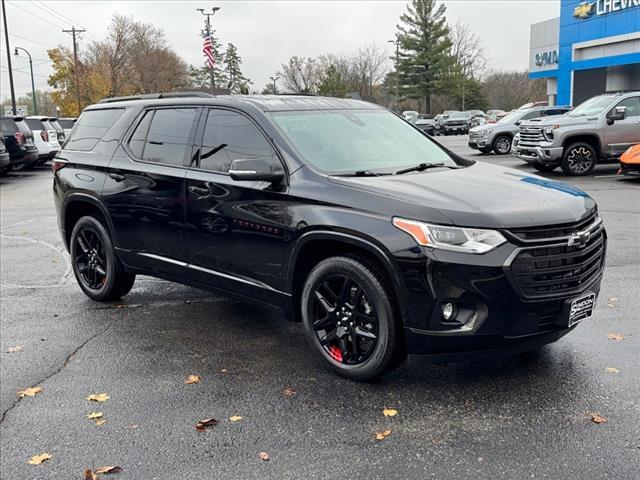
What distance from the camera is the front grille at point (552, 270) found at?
359cm

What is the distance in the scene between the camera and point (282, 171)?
4391mm

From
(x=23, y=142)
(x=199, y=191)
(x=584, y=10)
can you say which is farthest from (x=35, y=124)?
(x=584, y=10)

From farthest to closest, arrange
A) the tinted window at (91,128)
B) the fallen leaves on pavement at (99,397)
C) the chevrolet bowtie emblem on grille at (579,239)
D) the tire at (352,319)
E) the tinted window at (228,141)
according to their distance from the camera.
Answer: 1. the tinted window at (91,128)
2. the tinted window at (228,141)
3. the fallen leaves on pavement at (99,397)
4. the tire at (352,319)
5. the chevrolet bowtie emblem on grille at (579,239)

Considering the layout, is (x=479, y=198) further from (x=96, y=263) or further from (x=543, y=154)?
(x=543, y=154)

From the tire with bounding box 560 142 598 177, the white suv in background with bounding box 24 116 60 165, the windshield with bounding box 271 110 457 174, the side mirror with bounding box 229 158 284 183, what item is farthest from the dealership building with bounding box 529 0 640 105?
the side mirror with bounding box 229 158 284 183

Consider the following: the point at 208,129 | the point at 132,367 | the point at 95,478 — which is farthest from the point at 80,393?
the point at 208,129

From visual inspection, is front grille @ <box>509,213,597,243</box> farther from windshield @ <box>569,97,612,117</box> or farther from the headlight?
windshield @ <box>569,97,612,117</box>

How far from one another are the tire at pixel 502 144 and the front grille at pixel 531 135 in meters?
5.22

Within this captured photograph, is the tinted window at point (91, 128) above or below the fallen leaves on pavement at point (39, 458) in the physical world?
above

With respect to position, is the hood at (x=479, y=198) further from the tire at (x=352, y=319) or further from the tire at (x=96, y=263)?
the tire at (x=96, y=263)

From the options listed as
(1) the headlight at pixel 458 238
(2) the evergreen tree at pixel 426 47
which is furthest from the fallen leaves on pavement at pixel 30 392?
(2) the evergreen tree at pixel 426 47

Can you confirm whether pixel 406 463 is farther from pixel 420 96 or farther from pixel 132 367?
pixel 420 96

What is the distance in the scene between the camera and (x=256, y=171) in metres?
4.29

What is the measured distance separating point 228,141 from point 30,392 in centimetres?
225
